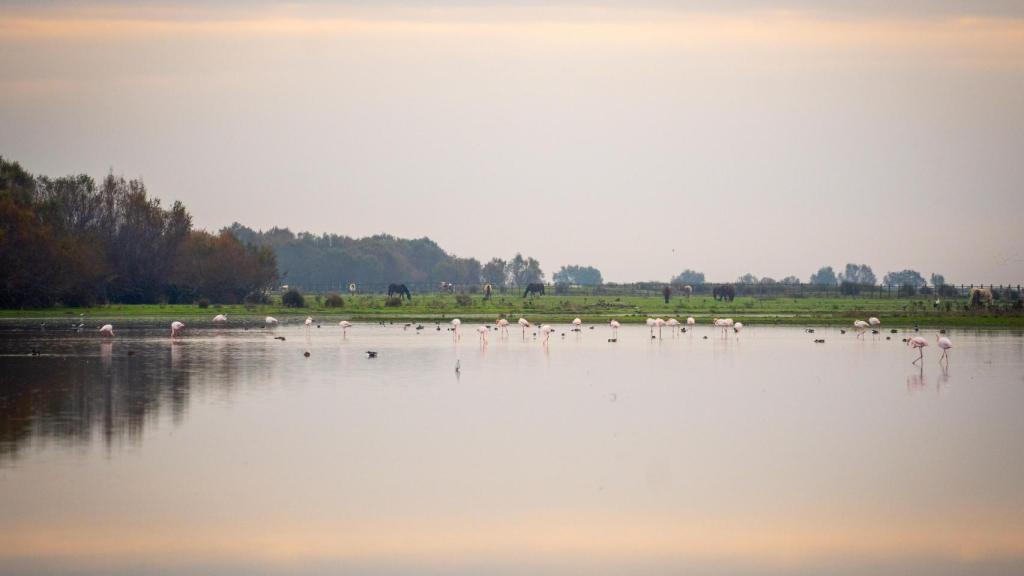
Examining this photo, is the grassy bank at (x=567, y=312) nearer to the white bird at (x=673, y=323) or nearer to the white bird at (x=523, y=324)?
the white bird at (x=673, y=323)

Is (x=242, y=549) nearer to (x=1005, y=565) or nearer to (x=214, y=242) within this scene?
(x=1005, y=565)

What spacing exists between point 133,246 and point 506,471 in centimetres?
8926

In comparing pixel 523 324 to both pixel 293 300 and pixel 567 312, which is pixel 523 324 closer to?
pixel 567 312

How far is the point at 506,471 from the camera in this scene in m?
18.6

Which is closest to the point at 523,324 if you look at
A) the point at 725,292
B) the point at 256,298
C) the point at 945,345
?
the point at 945,345

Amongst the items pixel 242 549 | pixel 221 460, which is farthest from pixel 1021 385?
pixel 242 549

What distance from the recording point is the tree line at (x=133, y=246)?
9394cm

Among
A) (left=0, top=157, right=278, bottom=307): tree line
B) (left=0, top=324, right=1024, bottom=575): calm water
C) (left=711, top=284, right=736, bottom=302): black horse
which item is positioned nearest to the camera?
(left=0, top=324, right=1024, bottom=575): calm water

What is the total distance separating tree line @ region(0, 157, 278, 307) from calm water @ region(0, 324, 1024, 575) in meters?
60.3

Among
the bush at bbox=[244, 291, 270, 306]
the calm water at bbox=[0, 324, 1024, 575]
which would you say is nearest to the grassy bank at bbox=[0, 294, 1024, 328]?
the bush at bbox=[244, 291, 270, 306]

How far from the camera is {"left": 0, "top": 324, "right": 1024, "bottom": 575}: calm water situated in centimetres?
1365

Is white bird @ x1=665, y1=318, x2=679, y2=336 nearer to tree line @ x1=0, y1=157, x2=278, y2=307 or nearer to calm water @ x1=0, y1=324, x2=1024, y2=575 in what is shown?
calm water @ x1=0, y1=324, x2=1024, y2=575

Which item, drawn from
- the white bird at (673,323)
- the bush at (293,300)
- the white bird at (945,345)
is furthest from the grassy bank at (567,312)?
the white bird at (945,345)

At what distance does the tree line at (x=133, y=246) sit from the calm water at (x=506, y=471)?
60271mm
